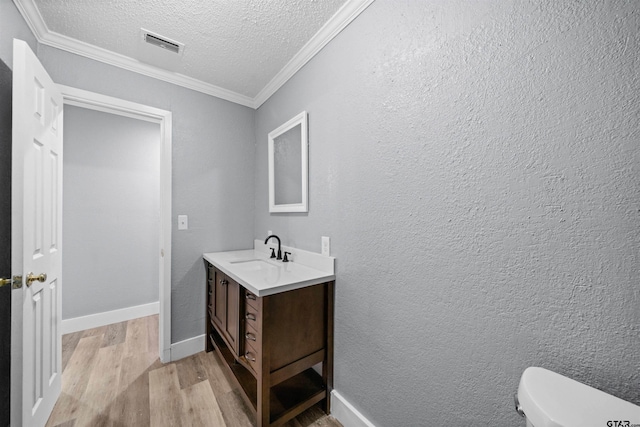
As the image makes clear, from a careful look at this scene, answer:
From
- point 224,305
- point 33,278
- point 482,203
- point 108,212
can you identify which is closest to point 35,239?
point 33,278

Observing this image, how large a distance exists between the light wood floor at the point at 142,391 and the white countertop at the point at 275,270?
0.82m

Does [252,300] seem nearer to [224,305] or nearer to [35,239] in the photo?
[224,305]

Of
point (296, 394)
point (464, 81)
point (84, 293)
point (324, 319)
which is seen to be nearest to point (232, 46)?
point (464, 81)

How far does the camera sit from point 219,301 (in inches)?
74.1

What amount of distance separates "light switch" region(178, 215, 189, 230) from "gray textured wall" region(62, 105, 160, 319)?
1.22m

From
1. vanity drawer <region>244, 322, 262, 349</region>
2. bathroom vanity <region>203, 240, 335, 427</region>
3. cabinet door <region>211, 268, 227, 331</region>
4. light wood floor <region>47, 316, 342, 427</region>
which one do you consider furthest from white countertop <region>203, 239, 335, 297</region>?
light wood floor <region>47, 316, 342, 427</region>

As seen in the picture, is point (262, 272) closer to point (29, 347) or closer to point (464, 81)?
point (29, 347)

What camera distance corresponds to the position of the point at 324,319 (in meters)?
1.51

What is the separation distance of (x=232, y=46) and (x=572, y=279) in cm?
217

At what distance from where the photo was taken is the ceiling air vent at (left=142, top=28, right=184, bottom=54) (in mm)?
1612

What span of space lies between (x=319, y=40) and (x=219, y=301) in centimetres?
198

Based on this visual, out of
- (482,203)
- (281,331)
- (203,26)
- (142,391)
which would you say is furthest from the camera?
(142,391)

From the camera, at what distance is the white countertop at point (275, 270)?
1.30 meters

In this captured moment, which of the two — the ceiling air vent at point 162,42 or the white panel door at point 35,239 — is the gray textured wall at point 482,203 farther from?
the white panel door at point 35,239
